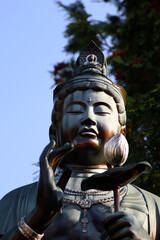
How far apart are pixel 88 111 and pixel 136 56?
4614mm

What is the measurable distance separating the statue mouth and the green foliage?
199 cm

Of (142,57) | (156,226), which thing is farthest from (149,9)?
(156,226)

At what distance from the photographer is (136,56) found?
873 cm

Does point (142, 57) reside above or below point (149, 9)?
below

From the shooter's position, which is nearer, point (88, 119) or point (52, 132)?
point (88, 119)

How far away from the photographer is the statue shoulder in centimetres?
399

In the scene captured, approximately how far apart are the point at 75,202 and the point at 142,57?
524cm

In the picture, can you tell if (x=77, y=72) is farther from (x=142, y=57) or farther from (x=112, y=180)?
(x=142, y=57)

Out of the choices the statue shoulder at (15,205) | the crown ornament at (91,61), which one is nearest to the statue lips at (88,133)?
the statue shoulder at (15,205)

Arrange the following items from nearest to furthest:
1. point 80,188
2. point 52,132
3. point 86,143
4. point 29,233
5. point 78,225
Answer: point 29,233, point 78,225, point 80,188, point 86,143, point 52,132

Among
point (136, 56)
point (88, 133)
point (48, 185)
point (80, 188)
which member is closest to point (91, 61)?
point (88, 133)

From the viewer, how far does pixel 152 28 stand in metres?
9.12

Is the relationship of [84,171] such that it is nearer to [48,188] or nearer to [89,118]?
[89,118]

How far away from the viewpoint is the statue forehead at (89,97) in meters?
4.43
